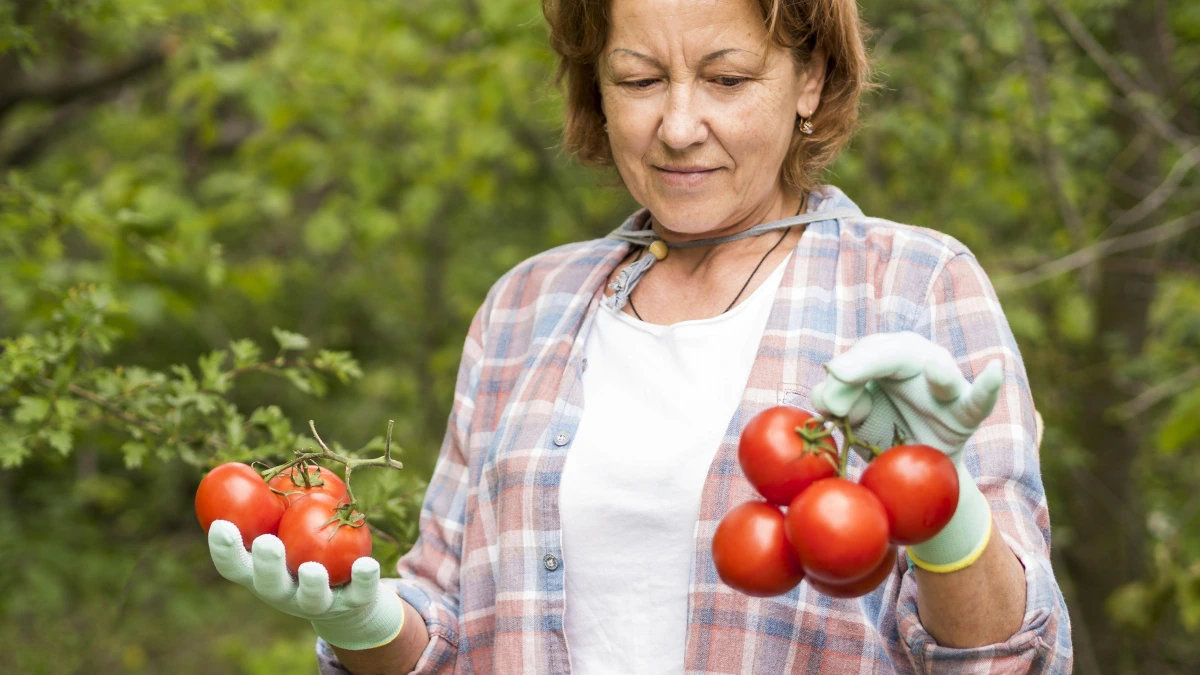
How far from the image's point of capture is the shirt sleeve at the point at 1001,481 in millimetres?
1429

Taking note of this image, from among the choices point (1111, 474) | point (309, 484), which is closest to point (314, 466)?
point (309, 484)

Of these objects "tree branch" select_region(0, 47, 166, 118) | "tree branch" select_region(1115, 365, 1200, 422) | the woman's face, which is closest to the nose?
the woman's face

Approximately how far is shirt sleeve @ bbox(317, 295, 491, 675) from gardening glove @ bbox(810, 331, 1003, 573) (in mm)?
862

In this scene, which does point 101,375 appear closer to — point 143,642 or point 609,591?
point 609,591

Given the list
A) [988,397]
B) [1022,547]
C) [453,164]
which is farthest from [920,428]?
[453,164]

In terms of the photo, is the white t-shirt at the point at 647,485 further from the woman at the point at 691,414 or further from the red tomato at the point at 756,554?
the red tomato at the point at 756,554

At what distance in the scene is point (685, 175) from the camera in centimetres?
182

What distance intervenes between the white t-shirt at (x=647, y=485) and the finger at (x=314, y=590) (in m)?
0.41

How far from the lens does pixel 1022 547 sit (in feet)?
4.81

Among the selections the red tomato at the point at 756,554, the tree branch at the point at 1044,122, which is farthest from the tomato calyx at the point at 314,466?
the tree branch at the point at 1044,122

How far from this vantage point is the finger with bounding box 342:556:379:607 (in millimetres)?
1487

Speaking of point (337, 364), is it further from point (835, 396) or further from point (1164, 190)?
point (1164, 190)

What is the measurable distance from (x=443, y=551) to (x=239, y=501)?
0.57m

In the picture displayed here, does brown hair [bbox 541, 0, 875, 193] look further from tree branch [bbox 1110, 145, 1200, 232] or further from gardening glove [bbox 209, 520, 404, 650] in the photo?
tree branch [bbox 1110, 145, 1200, 232]
